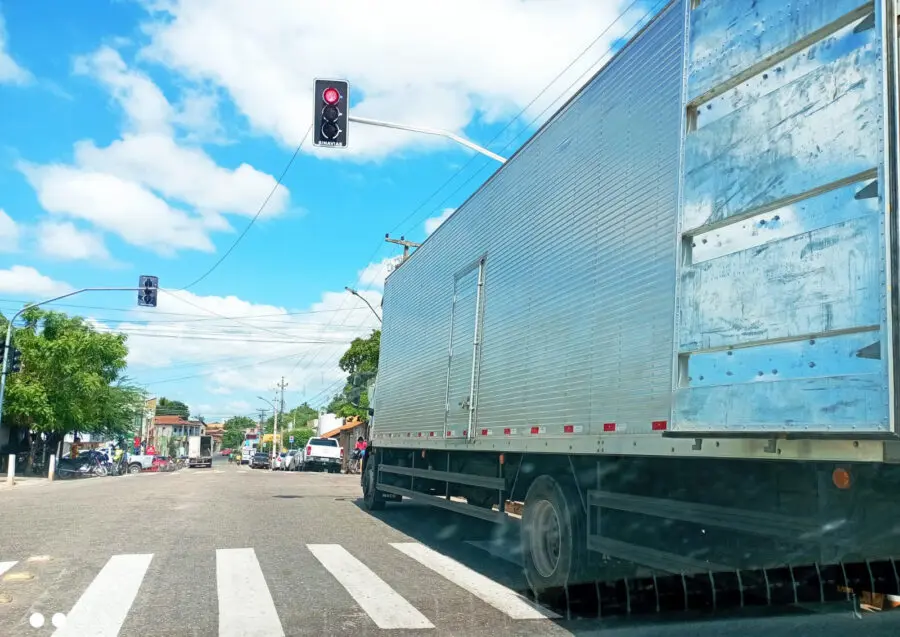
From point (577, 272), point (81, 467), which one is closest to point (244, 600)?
point (577, 272)

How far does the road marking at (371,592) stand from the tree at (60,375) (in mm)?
27288

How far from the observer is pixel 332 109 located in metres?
11.9

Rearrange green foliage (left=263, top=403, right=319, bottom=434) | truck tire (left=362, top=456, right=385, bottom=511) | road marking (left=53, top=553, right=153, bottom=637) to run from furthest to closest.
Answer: green foliage (left=263, top=403, right=319, bottom=434) < truck tire (left=362, top=456, right=385, bottom=511) < road marking (left=53, top=553, right=153, bottom=637)

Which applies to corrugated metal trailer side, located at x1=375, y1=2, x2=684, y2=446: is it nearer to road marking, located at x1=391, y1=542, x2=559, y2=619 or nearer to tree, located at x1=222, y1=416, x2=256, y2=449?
road marking, located at x1=391, y1=542, x2=559, y2=619

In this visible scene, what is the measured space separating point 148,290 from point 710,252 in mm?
21572

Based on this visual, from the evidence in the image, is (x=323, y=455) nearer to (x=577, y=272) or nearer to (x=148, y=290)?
(x=148, y=290)

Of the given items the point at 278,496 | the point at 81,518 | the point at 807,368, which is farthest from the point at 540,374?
the point at 278,496

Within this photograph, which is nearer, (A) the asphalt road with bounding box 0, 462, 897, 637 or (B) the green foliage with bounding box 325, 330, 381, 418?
(A) the asphalt road with bounding box 0, 462, 897, 637

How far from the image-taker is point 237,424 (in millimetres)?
191750

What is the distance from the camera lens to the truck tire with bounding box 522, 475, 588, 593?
658 centimetres

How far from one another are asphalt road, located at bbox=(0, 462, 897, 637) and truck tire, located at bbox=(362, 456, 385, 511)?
119cm

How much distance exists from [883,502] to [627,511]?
2262mm

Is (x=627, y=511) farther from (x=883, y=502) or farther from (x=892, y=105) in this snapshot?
(x=892, y=105)

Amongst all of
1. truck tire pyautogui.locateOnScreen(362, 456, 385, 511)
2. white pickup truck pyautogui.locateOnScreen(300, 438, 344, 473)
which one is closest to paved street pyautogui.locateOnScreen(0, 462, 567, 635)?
truck tire pyautogui.locateOnScreen(362, 456, 385, 511)
